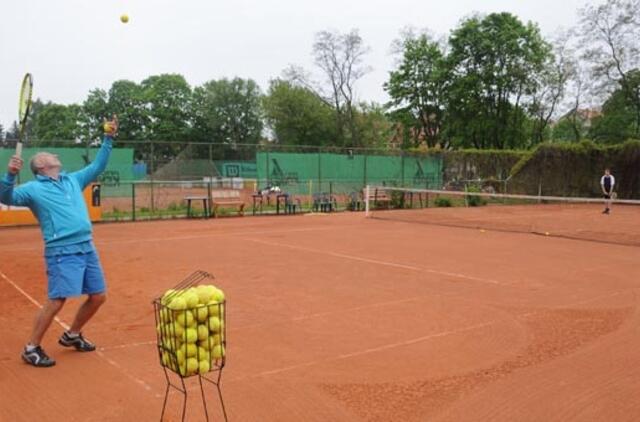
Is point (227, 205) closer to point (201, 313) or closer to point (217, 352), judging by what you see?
point (217, 352)

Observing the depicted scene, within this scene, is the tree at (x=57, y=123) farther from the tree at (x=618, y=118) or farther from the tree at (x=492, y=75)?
the tree at (x=618, y=118)

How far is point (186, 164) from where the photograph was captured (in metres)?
29.0

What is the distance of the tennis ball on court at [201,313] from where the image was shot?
3.41m

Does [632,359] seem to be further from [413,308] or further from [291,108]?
[291,108]

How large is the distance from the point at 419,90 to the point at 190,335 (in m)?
52.7

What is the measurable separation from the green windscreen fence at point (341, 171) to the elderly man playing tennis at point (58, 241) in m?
21.4

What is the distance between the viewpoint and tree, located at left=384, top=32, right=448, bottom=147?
176ft

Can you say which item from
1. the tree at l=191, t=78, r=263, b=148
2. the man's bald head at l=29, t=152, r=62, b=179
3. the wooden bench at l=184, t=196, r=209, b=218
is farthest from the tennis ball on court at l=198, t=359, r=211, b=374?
the tree at l=191, t=78, r=263, b=148

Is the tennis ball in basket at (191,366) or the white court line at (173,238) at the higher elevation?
the tennis ball in basket at (191,366)

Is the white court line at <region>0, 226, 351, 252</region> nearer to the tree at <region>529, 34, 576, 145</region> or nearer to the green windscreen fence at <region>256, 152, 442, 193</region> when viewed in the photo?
the green windscreen fence at <region>256, 152, 442, 193</region>

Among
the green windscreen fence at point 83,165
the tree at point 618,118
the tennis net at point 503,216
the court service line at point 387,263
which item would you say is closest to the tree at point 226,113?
the tree at point 618,118

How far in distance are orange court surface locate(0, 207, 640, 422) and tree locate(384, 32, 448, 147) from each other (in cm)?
4243

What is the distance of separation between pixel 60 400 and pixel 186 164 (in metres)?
25.0

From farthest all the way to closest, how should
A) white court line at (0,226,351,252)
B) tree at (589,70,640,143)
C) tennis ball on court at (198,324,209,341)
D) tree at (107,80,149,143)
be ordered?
1. tree at (107,80,149,143)
2. tree at (589,70,640,143)
3. white court line at (0,226,351,252)
4. tennis ball on court at (198,324,209,341)
